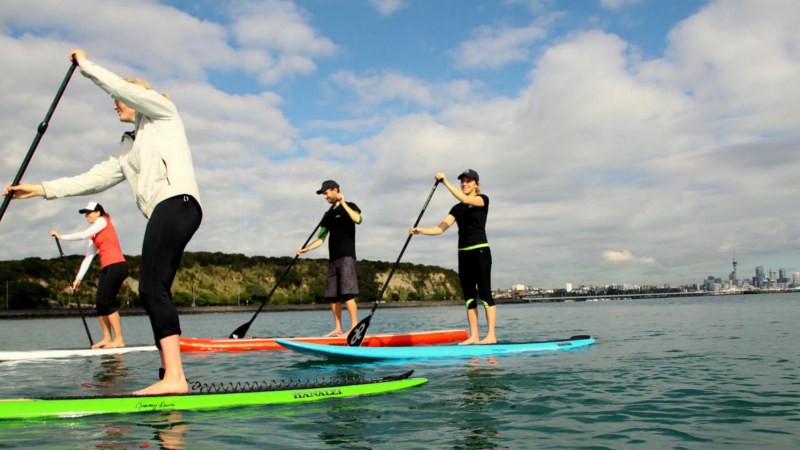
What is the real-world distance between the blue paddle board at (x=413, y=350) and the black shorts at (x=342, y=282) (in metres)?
1.83

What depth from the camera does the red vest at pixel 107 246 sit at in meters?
10.2

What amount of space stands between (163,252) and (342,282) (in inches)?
229

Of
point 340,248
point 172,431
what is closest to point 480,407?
point 172,431

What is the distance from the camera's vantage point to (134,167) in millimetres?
5148

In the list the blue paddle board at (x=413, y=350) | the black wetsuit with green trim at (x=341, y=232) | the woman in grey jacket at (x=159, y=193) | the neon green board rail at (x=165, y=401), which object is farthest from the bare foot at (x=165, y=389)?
the black wetsuit with green trim at (x=341, y=232)

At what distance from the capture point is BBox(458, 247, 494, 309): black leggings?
938 cm

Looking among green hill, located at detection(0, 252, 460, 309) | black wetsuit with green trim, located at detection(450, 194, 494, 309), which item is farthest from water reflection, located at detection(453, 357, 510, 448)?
green hill, located at detection(0, 252, 460, 309)

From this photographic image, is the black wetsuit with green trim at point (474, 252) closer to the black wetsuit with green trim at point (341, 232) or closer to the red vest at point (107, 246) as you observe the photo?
the black wetsuit with green trim at point (341, 232)

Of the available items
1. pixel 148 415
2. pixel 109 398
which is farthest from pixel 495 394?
pixel 109 398

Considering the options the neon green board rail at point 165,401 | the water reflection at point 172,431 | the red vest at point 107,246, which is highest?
the red vest at point 107,246

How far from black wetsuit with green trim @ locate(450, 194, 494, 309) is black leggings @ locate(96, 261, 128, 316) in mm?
6062

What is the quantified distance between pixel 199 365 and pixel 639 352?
273 inches

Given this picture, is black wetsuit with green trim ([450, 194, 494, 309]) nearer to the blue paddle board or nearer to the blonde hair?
the blue paddle board

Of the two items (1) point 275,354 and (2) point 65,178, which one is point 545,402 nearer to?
(2) point 65,178
